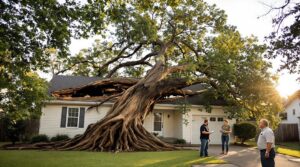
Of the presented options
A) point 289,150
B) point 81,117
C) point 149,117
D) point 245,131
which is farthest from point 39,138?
point 289,150

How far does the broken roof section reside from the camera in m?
21.2

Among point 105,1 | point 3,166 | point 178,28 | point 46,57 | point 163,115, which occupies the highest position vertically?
point 178,28

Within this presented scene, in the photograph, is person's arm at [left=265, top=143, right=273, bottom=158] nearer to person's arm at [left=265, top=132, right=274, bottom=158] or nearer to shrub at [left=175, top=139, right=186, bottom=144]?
person's arm at [left=265, top=132, right=274, bottom=158]

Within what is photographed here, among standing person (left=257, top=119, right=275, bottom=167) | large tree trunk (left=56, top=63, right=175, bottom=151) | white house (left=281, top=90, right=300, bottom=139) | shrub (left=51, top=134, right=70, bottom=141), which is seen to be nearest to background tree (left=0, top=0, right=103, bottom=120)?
large tree trunk (left=56, top=63, right=175, bottom=151)

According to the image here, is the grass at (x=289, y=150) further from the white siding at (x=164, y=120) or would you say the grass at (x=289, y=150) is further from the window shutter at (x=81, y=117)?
the window shutter at (x=81, y=117)

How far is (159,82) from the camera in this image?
19469 mm

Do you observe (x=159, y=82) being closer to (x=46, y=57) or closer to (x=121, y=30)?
(x=121, y=30)

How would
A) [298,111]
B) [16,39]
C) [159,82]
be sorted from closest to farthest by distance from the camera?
[16,39] → [159,82] → [298,111]

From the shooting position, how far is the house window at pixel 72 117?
20203mm

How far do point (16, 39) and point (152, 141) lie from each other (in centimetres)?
909

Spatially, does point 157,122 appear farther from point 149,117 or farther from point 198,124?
point 198,124

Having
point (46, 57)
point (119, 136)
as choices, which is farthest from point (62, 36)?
point (119, 136)

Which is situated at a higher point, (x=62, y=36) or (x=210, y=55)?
(x=210, y=55)

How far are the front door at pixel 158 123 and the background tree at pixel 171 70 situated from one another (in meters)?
1.56
